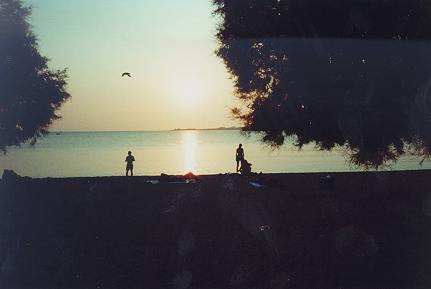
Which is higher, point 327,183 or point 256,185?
point 327,183

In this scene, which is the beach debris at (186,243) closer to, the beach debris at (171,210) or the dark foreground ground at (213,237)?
the dark foreground ground at (213,237)

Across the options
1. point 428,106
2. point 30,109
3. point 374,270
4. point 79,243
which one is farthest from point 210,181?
point 30,109

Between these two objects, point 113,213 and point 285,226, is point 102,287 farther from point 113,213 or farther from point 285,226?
point 285,226

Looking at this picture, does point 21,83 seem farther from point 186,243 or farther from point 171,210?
point 186,243

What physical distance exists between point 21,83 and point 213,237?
17832 millimetres

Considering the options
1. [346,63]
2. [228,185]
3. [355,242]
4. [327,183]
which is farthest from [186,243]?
[346,63]

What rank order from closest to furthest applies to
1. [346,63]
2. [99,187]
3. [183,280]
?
1. [183,280]
2. [346,63]
3. [99,187]

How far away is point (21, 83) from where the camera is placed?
3045 centimetres

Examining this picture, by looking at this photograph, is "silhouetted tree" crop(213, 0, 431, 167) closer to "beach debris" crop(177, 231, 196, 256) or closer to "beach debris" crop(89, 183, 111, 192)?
"beach debris" crop(177, 231, 196, 256)

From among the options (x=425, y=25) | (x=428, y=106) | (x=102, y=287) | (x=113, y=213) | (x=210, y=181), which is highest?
(x=425, y=25)

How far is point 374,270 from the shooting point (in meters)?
18.6

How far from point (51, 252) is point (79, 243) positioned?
3.72 feet

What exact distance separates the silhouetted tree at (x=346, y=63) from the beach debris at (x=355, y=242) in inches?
156

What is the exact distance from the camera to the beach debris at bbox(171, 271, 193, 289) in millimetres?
18438
